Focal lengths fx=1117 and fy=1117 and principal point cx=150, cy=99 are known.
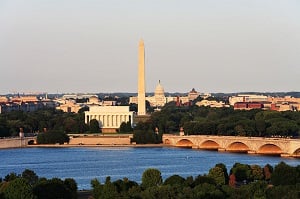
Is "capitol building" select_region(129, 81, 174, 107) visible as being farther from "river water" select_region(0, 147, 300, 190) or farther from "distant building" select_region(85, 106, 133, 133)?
"river water" select_region(0, 147, 300, 190)

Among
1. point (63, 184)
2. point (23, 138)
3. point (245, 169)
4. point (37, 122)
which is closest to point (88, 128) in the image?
Answer: point (37, 122)

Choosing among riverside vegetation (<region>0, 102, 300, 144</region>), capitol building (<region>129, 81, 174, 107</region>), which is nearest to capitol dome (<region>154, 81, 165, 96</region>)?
capitol building (<region>129, 81, 174, 107</region>)

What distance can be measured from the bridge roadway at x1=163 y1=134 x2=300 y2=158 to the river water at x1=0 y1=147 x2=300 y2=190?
1.27 metres

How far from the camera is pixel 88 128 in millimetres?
93188

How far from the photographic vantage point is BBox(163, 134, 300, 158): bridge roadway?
2628 inches

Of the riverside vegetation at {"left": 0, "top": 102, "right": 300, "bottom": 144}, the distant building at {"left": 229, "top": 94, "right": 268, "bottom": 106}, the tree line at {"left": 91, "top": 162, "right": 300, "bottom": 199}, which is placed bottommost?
the tree line at {"left": 91, "top": 162, "right": 300, "bottom": 199}

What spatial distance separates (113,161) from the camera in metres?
64.6

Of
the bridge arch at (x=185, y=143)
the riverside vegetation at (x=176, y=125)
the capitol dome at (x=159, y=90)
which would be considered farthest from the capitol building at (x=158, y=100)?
the bridge arch at (x=185, y=143)

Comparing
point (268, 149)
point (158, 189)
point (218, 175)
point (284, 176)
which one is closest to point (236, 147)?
point (268, 149)

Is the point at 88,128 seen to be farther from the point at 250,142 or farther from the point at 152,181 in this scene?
the point at 152,181

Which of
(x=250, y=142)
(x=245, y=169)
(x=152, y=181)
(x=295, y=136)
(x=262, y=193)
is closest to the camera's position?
(x=262, y=193)

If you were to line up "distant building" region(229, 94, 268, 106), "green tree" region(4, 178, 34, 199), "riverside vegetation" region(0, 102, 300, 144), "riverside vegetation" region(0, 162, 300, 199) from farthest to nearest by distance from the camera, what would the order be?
"distant building" region(229, 94, 268, 106), "riverside vegetation" region(0, 102, 300, 144), "riverside vegetation" region(0, 162, 300, 199), "green tree" region(4, 178, 34, 199)

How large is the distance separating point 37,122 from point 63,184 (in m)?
56.0

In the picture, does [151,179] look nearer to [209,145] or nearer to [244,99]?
[209,145]
